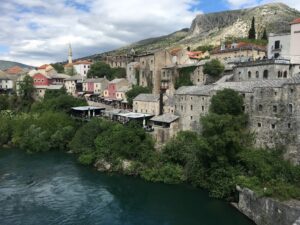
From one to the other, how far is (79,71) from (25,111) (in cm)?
2517

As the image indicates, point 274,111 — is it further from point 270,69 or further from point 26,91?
point 26,91

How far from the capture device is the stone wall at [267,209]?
949 inches

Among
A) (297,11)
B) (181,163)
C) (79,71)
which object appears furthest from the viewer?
(297,11)

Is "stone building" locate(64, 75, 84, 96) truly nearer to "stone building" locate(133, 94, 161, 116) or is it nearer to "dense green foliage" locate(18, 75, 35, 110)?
"dense green foliage" locate(18, 75, 35, 110)

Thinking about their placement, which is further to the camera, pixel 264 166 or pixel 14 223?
pixel 264 166

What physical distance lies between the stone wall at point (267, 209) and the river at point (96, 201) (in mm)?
739

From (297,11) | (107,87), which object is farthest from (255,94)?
(297,11)

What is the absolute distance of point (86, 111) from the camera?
61406 mm

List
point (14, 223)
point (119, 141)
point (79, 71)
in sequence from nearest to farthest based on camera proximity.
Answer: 1. point (14, 223)
2. point (119, 141)
3. point (79, 71)

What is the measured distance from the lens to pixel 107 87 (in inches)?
2633

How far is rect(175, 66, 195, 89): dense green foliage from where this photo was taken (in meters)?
52.5

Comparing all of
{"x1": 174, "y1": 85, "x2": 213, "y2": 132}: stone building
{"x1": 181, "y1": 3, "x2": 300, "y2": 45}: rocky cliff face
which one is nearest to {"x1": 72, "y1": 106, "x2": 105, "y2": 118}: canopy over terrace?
{"x1": 174, "y1": 85, "x2": 213, "y2": 132}: stone building

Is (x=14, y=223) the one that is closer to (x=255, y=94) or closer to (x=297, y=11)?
(x=255, y=94)

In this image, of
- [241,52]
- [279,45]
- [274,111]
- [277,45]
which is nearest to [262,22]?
[241,52]
